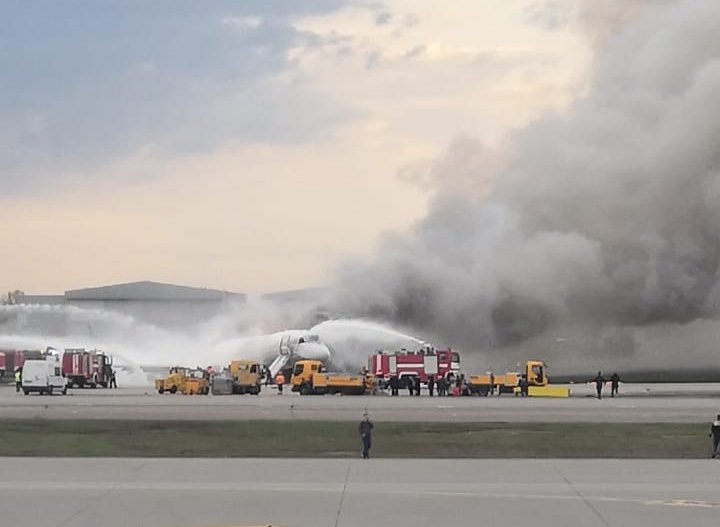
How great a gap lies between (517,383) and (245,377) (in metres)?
14.3

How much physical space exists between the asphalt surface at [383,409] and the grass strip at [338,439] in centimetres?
285

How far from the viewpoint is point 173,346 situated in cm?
8344

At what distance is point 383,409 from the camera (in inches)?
1686

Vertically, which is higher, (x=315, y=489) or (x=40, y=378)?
(x=40, y=378)

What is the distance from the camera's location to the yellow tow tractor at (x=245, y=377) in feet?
200

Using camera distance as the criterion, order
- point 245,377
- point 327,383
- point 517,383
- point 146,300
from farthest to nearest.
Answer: point 146,300 < point 245,377 < point 517,383 < point 327,383

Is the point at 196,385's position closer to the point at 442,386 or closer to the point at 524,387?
the point at 442,386

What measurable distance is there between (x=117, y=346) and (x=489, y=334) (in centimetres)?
3155

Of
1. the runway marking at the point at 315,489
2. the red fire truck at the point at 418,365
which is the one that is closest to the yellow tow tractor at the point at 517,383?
the red fire truck at the point at 418,365

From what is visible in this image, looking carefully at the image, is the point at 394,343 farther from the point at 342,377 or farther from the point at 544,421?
the point at 544,421

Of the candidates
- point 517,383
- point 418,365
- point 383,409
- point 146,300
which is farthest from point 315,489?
point 146,300

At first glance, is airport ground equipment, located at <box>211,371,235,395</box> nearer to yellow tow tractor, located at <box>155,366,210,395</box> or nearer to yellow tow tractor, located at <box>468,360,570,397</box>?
yellow tow tractor, located at <box>155,366,210,395</box>

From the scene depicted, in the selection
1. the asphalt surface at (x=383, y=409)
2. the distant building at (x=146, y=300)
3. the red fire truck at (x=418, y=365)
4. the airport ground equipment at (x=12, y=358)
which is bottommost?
the asphalt surface at (x=383, y=409)

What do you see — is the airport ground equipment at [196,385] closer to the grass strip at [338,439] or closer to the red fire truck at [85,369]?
the red fire truck at [85,369]
